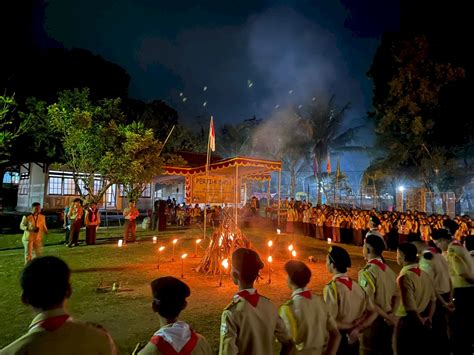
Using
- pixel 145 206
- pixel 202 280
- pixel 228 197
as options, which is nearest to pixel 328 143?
pixel 145 206

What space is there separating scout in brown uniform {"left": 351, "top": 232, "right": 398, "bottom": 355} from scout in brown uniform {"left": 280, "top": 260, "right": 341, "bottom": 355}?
2.85ft

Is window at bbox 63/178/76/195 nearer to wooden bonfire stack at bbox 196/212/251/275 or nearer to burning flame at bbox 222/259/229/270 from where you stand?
wooden bonfire stack at bbox 196/212/251/275

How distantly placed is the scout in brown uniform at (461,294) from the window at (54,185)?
2637cm

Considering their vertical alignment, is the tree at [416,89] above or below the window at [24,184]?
above

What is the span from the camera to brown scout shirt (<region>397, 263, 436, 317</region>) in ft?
13.5

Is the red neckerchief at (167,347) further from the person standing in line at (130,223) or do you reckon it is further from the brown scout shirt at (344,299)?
the person standing in line at (130,223)

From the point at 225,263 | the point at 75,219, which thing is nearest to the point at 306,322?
the point at 225,263

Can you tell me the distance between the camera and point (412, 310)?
4074mm

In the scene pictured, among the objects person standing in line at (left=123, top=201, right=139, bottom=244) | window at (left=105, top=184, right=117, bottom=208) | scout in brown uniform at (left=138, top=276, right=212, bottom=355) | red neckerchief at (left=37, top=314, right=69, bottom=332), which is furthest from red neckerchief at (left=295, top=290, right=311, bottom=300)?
window at (left=105, top=184, right=117, bottom=208)

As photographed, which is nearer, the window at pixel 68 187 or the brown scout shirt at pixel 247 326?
the brown scout shirt at pixel 247 326

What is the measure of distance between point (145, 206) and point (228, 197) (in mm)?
20930

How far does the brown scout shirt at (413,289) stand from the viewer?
4.10 metres

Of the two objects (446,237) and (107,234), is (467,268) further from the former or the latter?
(107,234)

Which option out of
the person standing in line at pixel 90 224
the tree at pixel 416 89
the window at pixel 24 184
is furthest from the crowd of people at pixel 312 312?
the window at pixel 24 184
